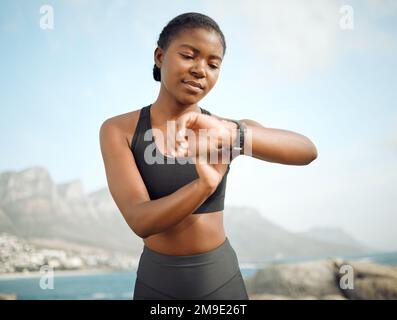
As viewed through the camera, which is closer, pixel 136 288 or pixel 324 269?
pixel 136 288

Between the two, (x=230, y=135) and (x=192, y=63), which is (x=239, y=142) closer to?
(x=230, y=135)

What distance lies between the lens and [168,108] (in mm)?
1175

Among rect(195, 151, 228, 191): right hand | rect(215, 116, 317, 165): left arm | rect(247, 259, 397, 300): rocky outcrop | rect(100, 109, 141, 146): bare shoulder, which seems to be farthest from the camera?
rect(247, 259, 397, 300): rocky outcrop

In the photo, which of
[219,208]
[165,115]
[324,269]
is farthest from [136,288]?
[324,269]

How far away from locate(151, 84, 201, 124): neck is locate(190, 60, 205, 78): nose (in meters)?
0.13

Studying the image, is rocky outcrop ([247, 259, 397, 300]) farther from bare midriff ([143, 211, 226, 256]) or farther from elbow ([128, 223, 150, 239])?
elbow ([128, 223, 150, 239])

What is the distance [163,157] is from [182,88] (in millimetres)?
186

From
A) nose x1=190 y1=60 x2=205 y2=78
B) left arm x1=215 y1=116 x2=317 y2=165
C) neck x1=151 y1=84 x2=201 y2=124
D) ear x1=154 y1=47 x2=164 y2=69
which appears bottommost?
left arm x1=215 y1=116 x2=317 y2=165

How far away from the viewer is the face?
1.06 meters

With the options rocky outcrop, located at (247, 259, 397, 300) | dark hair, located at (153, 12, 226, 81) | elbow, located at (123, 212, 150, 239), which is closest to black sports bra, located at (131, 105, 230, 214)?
elbow, located at (123, 212, 150, 239)
